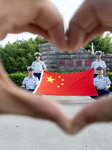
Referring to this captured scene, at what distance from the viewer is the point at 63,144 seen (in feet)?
7.10

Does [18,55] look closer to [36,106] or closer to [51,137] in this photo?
[51,137]

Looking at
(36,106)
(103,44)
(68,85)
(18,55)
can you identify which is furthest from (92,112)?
(103,44)

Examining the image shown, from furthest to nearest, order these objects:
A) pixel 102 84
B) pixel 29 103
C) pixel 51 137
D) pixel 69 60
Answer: pixel 69 60, pixel 102 84, pixel 51 137, pixel 29 103

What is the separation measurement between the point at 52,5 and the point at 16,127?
8.34 ft

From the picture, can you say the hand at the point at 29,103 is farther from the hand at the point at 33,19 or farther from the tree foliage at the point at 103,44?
the tree foliage at the point at 103,44

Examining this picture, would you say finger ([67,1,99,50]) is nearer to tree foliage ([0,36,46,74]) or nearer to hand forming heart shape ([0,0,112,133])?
hand forming heart shape ([0,0,112,133])

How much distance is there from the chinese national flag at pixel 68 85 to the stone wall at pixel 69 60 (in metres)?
3.37

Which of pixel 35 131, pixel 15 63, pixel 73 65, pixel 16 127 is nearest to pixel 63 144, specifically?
pixel 35 131

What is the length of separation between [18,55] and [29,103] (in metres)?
13.2

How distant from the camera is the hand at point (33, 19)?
0.37 m

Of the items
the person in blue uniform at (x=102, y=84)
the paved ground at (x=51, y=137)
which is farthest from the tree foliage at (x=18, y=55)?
the paved ground at (x=51, y=137)

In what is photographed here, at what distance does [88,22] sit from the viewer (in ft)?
1.42

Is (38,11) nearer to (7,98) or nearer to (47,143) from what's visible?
(7,98)

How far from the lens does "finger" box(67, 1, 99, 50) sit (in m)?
0.41
